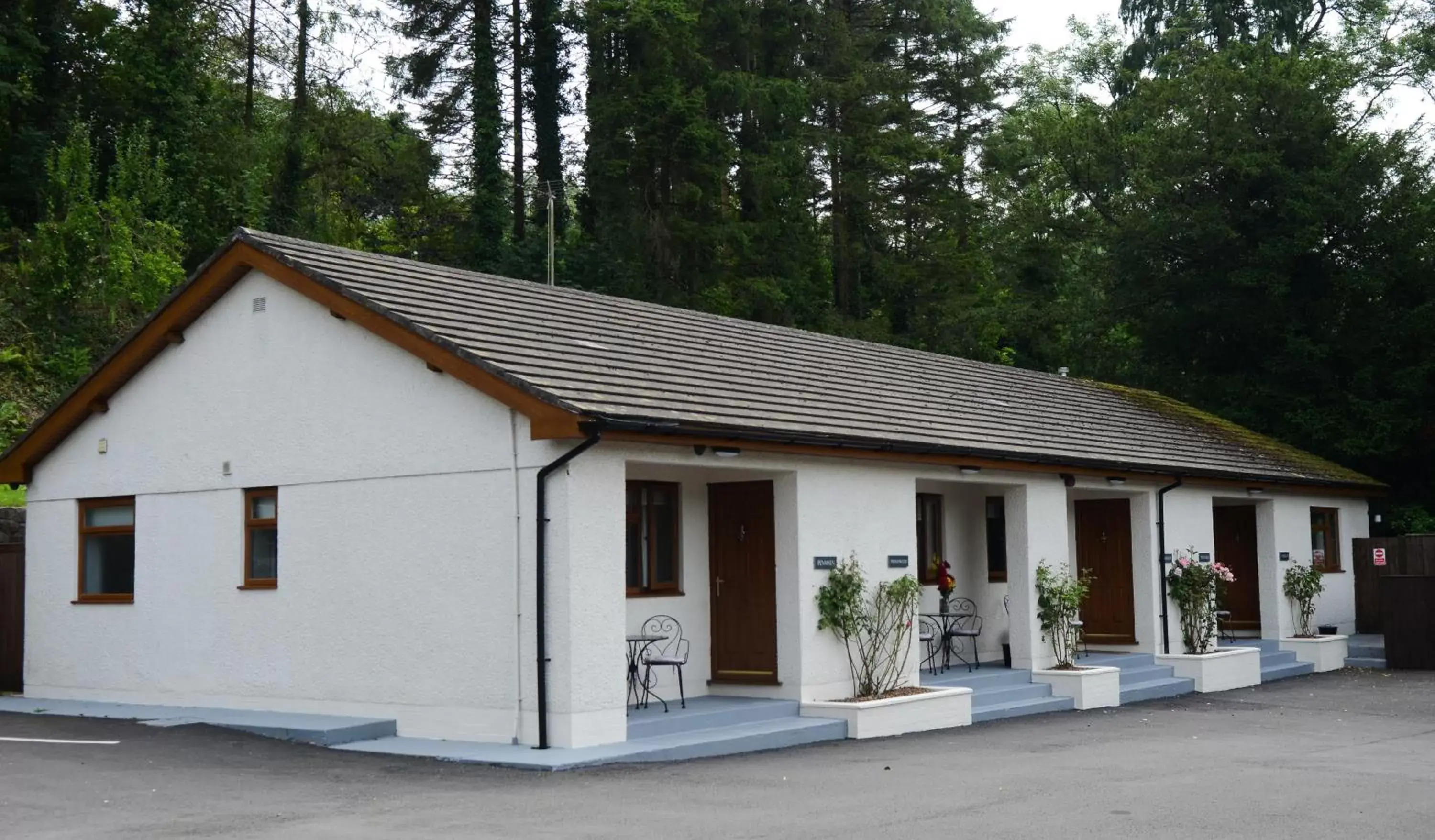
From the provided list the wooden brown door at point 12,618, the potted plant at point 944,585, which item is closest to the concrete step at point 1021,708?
the potted plant at point 944,585

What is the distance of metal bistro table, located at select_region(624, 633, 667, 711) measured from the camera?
14.7 metres

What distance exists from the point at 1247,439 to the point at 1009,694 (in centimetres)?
1321

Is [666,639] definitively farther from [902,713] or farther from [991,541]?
[991,541]

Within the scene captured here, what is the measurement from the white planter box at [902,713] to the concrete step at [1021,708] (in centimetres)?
45

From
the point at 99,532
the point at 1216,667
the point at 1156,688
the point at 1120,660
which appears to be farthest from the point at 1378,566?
the point at 99,532

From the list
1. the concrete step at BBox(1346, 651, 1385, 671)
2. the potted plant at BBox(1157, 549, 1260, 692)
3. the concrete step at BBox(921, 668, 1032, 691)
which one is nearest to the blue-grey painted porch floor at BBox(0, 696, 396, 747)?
the concrete step at BBox(921, 668, 1032, 691)

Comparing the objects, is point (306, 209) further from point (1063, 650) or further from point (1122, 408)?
point (1063, 650)

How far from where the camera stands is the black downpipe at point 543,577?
12.7m

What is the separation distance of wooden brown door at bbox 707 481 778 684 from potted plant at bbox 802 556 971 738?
2.32 ft

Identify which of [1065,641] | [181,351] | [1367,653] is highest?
[181,351]

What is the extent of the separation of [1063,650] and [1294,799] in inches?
335

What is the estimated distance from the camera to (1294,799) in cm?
1045

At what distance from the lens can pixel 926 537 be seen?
2005 cm

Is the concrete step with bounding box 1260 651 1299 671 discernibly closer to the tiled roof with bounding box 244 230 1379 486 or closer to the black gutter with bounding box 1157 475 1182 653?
the black gutter with bounding box 1157 475 1182 653
